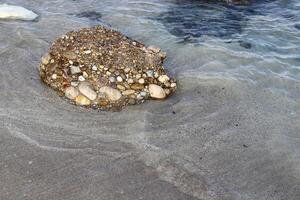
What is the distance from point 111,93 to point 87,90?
10.4 inches

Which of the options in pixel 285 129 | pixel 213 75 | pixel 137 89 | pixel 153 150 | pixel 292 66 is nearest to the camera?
pixel 153 150

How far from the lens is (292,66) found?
588cm

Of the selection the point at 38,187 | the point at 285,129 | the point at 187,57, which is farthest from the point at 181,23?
the point at 38,187

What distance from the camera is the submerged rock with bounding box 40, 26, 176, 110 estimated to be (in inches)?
189

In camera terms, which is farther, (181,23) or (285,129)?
(181,23)

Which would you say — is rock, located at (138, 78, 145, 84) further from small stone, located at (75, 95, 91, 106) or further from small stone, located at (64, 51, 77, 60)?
small stone, located at (64, 51, 77, 60)

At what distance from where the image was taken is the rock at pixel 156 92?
4938 mm

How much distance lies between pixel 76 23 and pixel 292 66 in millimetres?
3331

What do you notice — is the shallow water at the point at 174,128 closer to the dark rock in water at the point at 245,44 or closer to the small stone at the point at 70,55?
the dark rock in water at the point at 245,44

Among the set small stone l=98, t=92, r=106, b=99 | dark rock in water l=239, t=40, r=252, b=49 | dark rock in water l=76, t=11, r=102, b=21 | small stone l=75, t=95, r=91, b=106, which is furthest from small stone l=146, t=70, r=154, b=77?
dark rock in water l=76, t=11, r=102, b=21

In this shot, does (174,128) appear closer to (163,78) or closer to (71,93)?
(163,78)

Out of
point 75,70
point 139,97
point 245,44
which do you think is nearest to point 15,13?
point 75,70

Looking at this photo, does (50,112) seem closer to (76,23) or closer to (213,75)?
(213,75)

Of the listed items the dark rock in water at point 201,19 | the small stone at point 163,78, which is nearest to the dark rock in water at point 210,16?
the dark rock in water at point 201,19
